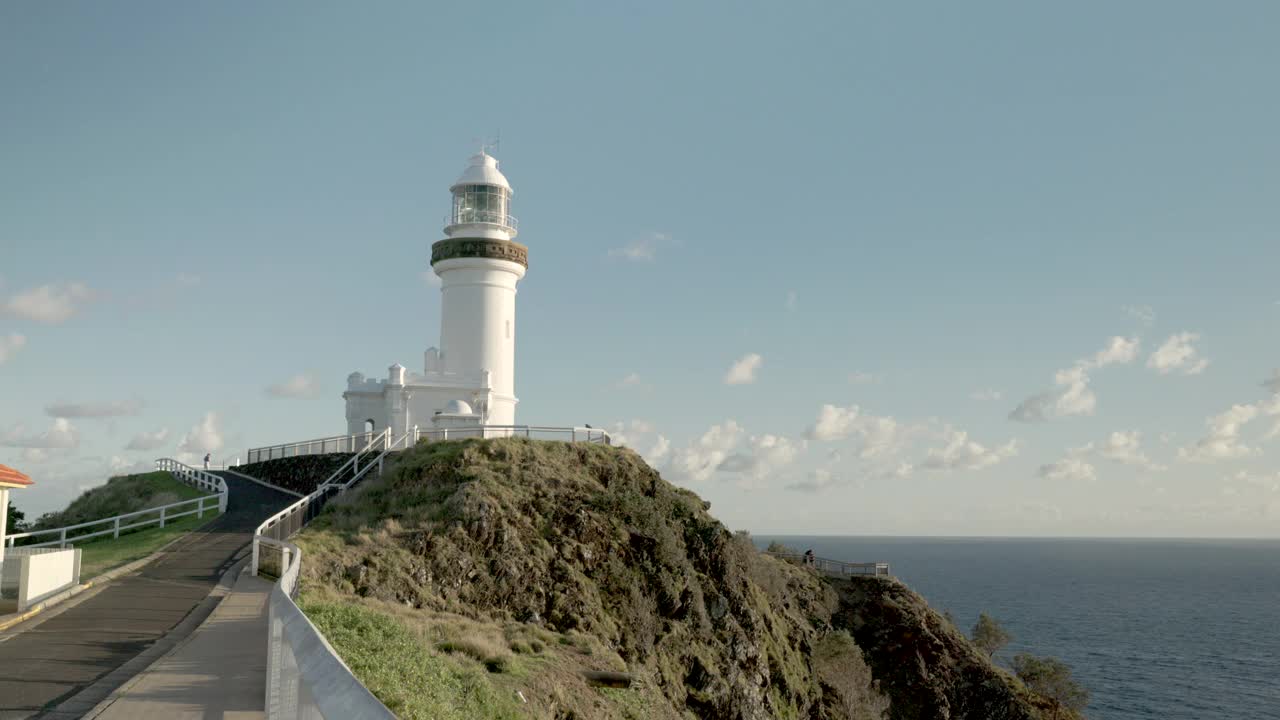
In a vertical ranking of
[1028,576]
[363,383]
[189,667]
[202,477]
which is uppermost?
[363,383]

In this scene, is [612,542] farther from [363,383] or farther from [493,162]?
[493,162]

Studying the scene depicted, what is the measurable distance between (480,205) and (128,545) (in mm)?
25180

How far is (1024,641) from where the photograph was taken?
80875 millimetres

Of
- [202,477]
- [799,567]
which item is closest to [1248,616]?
[799,567]

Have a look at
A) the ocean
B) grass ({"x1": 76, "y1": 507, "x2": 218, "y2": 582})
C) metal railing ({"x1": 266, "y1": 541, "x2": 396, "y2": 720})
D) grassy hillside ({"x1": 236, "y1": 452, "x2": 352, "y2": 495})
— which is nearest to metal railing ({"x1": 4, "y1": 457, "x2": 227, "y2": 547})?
grass ({"x1": 76, "y1": 507, "x2": 218, "y2": 582})

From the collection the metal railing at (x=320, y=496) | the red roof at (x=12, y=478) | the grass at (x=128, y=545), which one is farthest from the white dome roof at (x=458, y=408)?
the red roof at (x=12, y=478)

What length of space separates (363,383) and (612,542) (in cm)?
2016

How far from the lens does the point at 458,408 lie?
4244cm

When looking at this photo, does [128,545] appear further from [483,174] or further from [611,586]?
[483,174]

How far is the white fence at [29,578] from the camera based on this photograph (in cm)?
1573

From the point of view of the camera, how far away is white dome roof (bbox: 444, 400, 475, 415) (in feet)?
138

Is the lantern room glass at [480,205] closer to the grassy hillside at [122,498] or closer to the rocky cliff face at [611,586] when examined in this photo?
the rocky cliff face at [611,586]

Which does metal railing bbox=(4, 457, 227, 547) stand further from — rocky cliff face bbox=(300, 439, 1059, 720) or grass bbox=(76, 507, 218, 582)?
rocky cliff face bbox=(300, 439, 1059, 720)

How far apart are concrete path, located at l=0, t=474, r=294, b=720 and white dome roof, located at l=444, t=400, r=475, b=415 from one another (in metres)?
16.5
